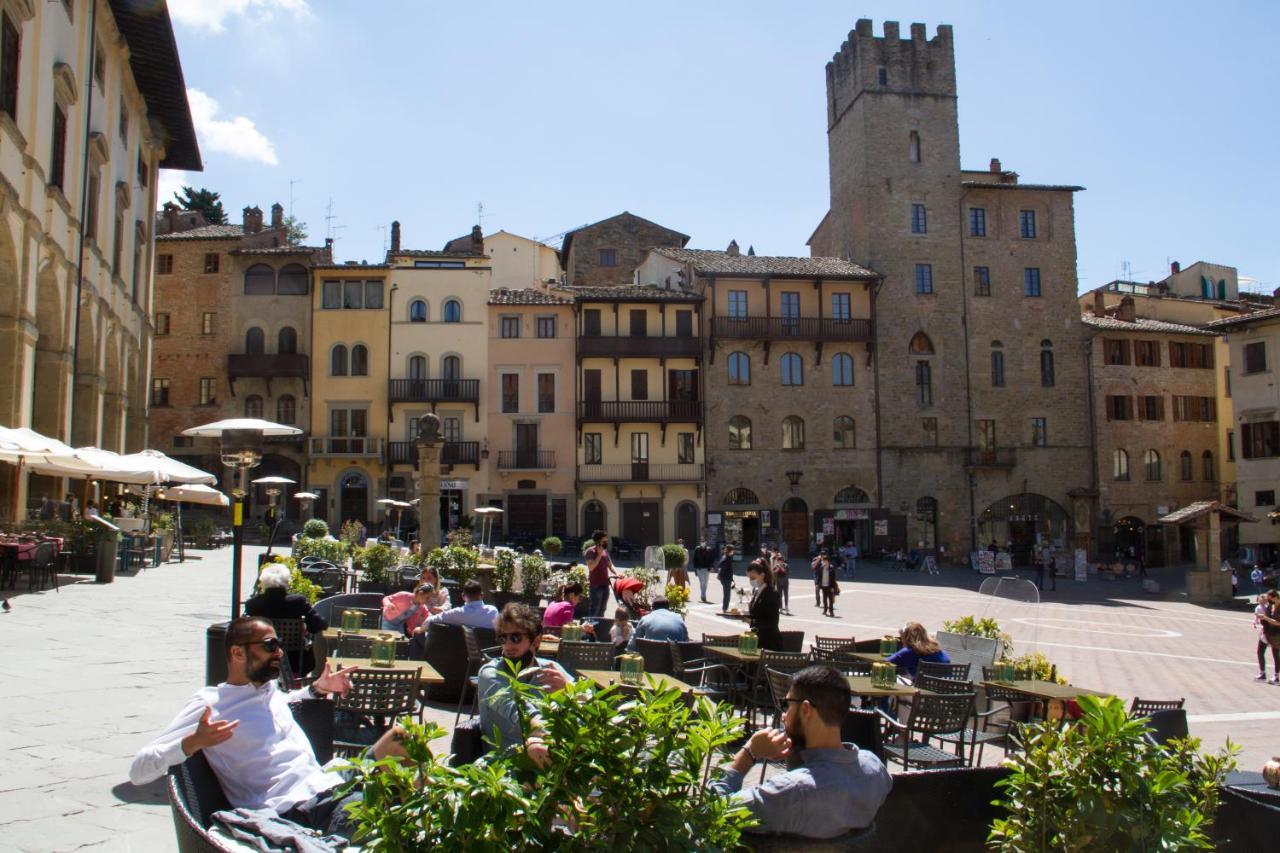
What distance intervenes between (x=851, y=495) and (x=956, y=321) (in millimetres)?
9218

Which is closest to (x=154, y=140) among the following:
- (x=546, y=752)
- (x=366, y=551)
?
(x=366, y=551)

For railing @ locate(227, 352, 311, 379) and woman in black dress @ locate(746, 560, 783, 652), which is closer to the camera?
woman in black dress @ locate(746, 560, 783, 652)

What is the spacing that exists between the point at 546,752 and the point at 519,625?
2413 mm

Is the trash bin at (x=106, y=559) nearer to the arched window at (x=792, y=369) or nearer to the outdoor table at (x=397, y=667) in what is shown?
the outdoor table at (x=397, y=667)

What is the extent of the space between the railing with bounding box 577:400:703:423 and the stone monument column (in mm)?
23856

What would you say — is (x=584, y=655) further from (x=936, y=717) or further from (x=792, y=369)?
(x=792, y=369)

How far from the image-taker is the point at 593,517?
42594 millimetres

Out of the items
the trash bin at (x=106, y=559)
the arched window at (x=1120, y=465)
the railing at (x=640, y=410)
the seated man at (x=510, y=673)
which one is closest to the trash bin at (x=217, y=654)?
the seated man at (x=510, y=673)

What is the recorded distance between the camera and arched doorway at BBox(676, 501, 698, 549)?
42.6 meters

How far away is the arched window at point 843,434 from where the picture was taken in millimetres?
44156

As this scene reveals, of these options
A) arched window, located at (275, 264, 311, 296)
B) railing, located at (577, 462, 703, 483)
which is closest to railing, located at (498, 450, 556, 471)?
railing, located at (577, 462, 703, 483)

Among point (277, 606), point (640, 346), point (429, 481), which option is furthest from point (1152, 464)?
point (277, 606)

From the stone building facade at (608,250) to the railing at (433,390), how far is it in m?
11.7

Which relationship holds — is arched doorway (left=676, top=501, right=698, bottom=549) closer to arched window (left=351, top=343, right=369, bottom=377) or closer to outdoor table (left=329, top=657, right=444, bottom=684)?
arched window (left=351, top=343, right=369, bottom=377)
